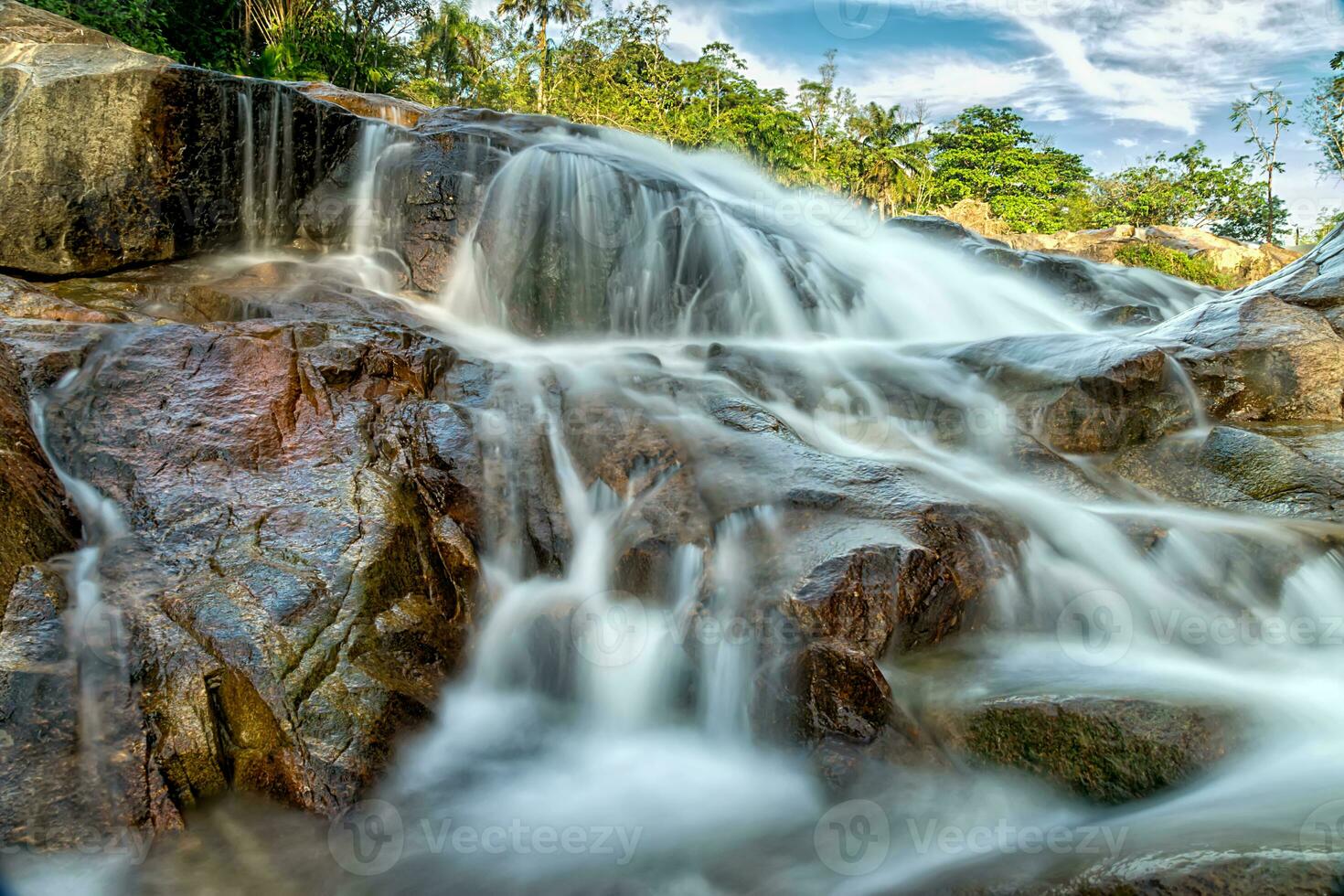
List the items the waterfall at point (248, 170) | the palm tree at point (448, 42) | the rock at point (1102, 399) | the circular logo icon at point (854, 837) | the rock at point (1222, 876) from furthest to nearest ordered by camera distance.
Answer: the palm tree at point (448, 42), the waterfall at point (248, 170), the rock at point (1102, 399), the circular logo icon at point (854, 837), the rock at point (1222, 876)

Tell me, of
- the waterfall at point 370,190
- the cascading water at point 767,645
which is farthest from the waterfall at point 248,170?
the cascading water at point 767,645

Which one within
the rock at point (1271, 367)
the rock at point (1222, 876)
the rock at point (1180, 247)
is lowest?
the rock at point (1222, 876)

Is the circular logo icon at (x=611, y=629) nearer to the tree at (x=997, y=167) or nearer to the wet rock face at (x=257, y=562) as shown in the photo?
the wet rock face at (x=257, y=562)

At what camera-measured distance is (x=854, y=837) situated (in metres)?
2.90

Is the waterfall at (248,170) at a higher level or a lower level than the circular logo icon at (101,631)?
higher

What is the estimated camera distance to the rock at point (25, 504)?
3.20 m

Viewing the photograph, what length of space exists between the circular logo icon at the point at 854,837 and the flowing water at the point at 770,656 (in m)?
0.01

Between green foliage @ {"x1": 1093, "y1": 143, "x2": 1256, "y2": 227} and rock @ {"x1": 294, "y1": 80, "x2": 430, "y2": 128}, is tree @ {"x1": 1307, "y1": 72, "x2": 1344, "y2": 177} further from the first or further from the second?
rock @ {"x1": 294, "y1": 80, "x2": 430, "y2": 128}

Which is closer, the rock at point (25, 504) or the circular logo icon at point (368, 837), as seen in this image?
the circular logo icon at point (368, 837)

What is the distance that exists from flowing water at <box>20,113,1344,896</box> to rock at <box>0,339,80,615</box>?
0.13 metres

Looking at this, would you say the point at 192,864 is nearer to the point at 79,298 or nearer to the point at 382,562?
the point at 382,562

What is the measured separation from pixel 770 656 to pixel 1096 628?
1782mm

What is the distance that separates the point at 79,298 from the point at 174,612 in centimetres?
485

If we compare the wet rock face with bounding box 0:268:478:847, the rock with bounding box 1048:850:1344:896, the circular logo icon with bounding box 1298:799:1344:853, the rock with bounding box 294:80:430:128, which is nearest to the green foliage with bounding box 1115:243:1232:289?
the rock with bounding box 294:80:430:128
